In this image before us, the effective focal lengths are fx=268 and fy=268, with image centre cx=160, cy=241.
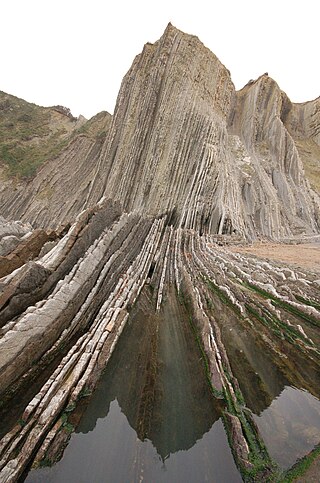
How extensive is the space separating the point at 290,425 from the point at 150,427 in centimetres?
221

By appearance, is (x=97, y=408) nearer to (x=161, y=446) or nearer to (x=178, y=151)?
(x=161, y=446)

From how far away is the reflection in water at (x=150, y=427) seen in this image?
12.1 ft

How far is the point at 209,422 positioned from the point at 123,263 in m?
6.95

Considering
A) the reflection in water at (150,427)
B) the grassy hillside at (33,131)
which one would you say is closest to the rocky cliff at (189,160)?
the grassy hillside at (33,131)

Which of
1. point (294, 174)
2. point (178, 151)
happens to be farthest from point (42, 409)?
point (294, 174)

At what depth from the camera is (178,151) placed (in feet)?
75.6

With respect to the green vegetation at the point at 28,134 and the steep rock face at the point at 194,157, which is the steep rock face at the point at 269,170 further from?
the green vegetation at the point at 28,134

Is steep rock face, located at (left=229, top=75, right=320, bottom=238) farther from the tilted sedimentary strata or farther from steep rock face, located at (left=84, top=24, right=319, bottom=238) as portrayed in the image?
the tilted sedimentary strata

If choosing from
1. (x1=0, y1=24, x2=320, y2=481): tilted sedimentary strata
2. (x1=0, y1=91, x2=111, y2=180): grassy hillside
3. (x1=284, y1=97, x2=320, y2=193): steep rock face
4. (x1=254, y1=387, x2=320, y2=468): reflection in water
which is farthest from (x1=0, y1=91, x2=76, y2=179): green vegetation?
(x1=254, y1=387, x2=320, y2=468): reflection in water

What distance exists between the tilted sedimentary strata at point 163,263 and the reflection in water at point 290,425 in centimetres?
18

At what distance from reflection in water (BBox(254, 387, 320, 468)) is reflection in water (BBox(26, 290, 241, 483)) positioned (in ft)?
2.15

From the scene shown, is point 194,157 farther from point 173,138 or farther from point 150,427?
point 150,427

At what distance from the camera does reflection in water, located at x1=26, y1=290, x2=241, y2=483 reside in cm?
369

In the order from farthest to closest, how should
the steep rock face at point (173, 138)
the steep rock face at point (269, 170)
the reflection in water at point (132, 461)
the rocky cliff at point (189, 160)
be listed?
1. the steep rock face at point (269, 170)
2. the rocky cliff at point (189, 160)
3. the steep rock face at point (173, 138)
4. the reflection in water at point (132, 461)
